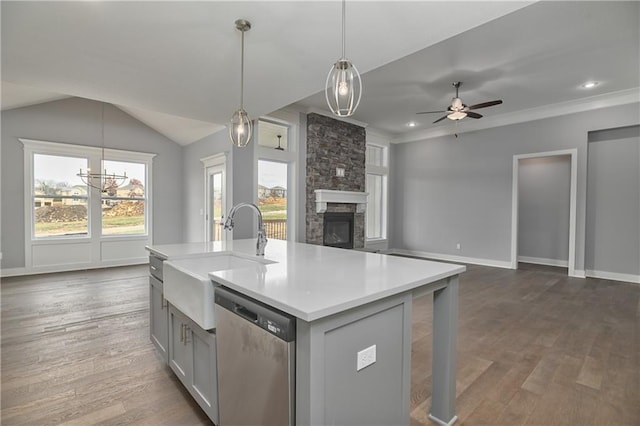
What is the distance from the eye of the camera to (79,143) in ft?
18.8

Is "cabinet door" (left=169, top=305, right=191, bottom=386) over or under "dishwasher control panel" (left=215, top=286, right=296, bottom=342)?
under

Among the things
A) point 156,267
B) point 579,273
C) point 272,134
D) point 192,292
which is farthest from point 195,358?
point 579,273

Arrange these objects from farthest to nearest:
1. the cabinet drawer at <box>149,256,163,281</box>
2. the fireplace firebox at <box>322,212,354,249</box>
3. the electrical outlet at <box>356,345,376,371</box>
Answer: the fireplace firebox at <box>322,212,354,249</box>, the cabinet drawer at <box>149,256,163,281</box>, the electrical outlet at <box>356,345,376,371</box>

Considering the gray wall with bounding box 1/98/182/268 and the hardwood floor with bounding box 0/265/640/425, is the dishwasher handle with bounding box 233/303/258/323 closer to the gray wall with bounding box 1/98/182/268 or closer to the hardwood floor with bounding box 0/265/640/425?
the hardwood floor with bounding box 0/265/640/425

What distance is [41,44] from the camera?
2473 millimetres

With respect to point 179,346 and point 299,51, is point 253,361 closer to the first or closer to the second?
point 179,346

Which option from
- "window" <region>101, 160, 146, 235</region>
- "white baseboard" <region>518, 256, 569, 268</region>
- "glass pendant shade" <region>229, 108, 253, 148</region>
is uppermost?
"glass pendant shade" <region>229, 108, 253, 148</region>

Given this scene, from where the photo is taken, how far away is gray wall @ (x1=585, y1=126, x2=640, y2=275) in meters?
4.91

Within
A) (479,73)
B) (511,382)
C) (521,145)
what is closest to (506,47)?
(479,73)

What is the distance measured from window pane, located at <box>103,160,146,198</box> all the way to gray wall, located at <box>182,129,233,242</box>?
0.87 meters

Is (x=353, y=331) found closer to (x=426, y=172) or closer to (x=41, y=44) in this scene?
(x=41, y=44)

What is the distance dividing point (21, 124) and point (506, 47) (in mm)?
7574

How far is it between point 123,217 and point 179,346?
5505mm

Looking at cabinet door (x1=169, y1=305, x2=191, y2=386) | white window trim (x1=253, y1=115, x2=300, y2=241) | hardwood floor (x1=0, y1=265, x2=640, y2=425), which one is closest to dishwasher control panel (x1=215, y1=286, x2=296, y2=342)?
cabinet door (x1=169, y1=305, x2=191, y2=386)
